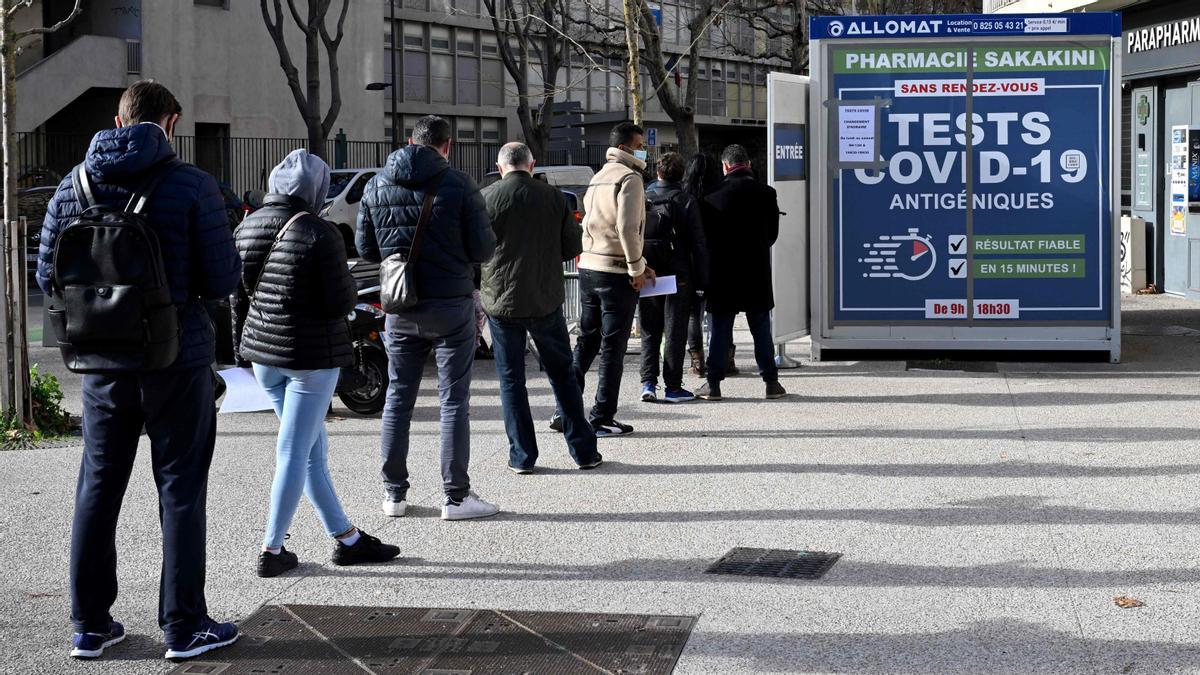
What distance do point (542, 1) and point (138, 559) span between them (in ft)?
97.7

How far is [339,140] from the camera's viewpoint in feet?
130

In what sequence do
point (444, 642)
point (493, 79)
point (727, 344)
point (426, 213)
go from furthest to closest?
point (493, 79), point (727, 344), point (426, 213), point (444, 642)

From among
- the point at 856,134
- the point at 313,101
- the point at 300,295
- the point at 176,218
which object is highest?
the point at 313,101

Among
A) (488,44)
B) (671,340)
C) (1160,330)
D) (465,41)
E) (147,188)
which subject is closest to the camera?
(147,188)

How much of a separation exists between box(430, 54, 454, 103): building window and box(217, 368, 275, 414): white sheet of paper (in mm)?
47535

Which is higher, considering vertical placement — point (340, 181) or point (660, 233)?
point (340, 181)

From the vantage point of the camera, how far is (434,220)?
699cm

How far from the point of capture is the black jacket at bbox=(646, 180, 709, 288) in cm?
1087

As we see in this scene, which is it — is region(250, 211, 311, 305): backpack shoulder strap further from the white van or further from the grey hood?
the white van

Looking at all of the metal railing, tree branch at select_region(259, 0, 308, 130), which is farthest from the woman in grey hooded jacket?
tree branch at select_region(259, 0, 308, 130)

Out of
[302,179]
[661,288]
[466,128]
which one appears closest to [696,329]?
[661,288]

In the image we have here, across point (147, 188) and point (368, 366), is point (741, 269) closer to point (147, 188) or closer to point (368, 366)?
point (368, 366)

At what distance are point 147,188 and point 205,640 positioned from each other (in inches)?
59.6

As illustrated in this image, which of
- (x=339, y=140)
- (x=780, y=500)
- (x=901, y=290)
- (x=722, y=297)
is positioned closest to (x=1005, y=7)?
(x=901, y=290)
